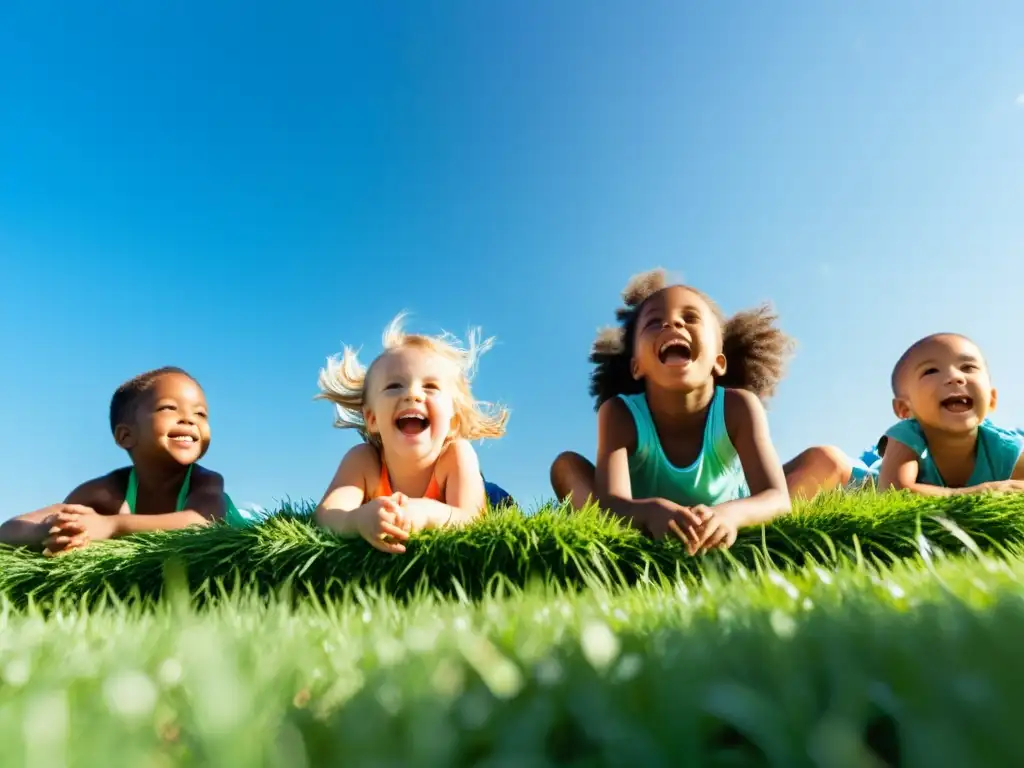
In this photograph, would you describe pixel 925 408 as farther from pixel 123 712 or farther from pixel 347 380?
pixel 123 712

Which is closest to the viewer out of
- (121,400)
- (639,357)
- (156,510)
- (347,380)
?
(639,357)

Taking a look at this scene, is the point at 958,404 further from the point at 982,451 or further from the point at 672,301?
the point at 672,301

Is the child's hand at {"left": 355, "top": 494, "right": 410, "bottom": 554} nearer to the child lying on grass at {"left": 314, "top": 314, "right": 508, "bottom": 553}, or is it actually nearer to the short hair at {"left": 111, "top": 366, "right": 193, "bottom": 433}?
the child lying on grass at {"left": 314, "top": 314, "right": 508, "bottom": 553}

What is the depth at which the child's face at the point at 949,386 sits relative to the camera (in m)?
4.31

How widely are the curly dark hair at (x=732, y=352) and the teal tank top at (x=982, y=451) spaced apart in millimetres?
791

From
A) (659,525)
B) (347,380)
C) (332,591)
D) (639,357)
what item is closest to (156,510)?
(347,380)

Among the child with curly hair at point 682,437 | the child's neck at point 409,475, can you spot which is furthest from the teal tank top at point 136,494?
the child with curly hair at point 682,437

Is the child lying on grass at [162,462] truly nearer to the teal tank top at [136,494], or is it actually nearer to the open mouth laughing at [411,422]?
the teal tank top at [136,494]

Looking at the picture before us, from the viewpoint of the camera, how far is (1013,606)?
26.8 inches

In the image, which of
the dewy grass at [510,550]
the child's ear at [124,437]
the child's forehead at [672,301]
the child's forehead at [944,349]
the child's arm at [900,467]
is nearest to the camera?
the dewy grass at [510,550]

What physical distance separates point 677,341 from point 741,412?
0.48 metres

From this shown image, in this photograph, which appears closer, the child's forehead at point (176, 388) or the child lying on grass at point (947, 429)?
the child lying on grass at point (947, 429)

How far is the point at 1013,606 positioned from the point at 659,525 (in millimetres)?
2052

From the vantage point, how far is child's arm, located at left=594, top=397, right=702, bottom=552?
2629 millimetres
